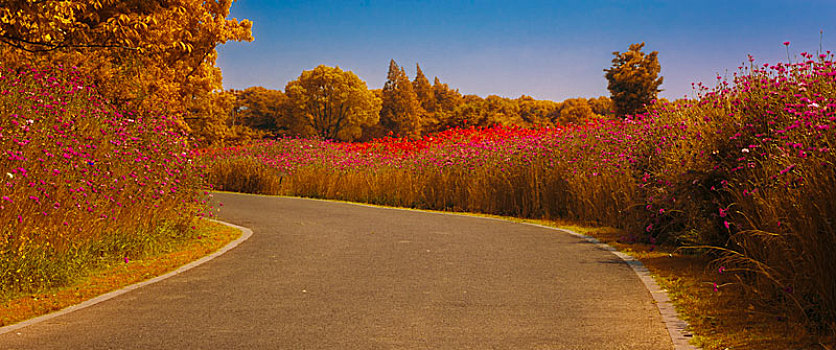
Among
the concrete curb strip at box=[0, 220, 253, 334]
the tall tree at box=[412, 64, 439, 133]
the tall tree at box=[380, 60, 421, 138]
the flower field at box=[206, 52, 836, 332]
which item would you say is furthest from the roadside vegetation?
the tall tree at box=[412, 64, 439, 133]

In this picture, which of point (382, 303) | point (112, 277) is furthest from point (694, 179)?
point (112, 277)

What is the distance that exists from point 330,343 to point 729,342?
3.29m

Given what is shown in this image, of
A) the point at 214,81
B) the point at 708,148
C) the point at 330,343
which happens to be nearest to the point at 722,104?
the point at 708,148

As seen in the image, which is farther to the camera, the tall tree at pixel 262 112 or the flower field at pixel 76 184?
the tall tree at pixel 262 112

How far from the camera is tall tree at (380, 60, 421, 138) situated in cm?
6519

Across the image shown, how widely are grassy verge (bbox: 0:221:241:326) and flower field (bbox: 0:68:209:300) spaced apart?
0.15 meters

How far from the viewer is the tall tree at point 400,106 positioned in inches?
2566

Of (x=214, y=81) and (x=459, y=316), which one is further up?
(x=214, y=81)

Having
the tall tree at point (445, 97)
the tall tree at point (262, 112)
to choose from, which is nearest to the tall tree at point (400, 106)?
the tall tree at point (445, 97)

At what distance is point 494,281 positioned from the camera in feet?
25.4

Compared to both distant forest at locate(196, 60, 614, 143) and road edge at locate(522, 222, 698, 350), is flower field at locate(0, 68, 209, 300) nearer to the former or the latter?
road edge at locate(522, 222, 698, 350)

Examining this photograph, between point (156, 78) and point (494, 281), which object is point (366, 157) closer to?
point (156, 78)

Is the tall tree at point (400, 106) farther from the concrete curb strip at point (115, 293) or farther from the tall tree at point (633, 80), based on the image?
the concrete curb strip at point (115, 293)

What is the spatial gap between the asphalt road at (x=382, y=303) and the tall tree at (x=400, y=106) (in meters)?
50.6
